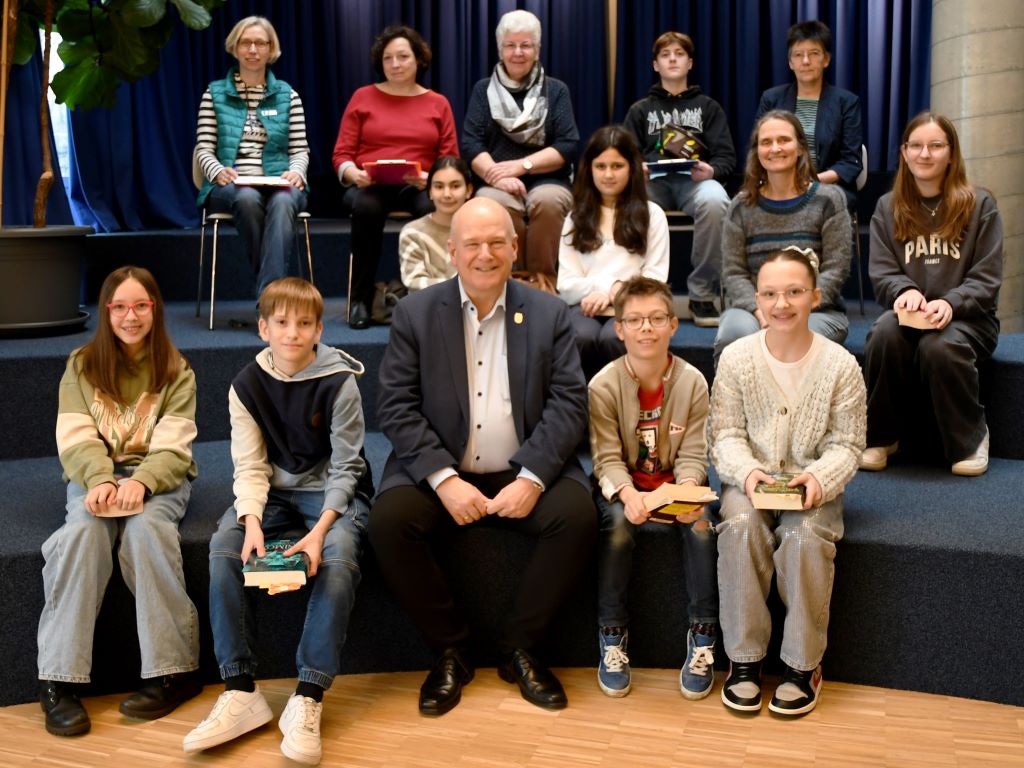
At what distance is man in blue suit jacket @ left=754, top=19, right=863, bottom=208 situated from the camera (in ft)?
15.8

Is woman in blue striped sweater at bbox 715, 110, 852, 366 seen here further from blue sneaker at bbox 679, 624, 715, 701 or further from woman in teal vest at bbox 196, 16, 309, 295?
woman in teal vest at bbox 196, 16, 309, 295

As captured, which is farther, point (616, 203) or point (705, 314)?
point (705, 314)

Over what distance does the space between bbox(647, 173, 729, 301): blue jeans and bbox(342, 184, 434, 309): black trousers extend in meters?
0.93

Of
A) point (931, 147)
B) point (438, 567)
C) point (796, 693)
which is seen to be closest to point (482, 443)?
point (438, 567)

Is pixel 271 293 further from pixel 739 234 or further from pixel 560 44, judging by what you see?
pixel 560 44

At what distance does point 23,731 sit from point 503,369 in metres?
1.42

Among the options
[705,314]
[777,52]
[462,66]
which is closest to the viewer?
[705,314]

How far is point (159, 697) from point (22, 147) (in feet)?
11.3

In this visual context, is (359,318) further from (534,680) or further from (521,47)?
(534,680)

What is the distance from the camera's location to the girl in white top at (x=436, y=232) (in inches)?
159

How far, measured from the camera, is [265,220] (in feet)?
14.4

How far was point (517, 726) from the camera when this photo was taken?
2652 mm

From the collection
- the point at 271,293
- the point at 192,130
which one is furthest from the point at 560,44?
the point at 271,293

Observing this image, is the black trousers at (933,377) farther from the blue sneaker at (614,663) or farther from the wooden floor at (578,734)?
the blue sneaker at (614,663)
